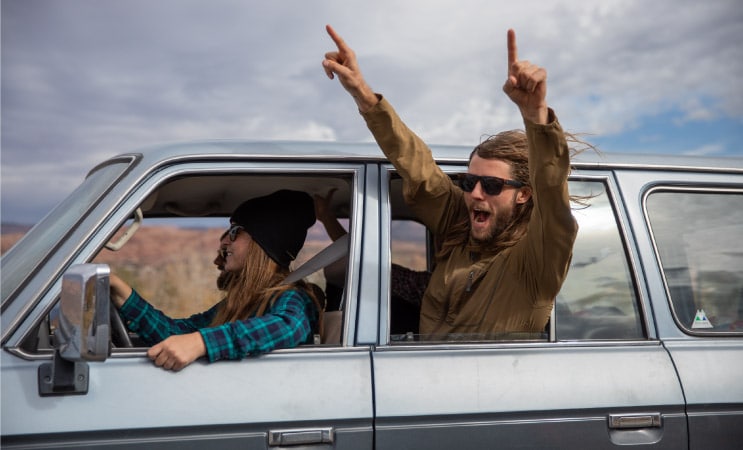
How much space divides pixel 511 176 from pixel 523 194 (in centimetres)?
9

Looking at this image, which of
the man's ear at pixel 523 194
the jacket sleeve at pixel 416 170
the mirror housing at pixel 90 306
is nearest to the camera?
the mirror housing at pixel 90 306

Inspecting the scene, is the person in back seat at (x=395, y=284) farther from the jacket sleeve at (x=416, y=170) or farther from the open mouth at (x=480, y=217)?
the open mouth at (x=480, y=217)

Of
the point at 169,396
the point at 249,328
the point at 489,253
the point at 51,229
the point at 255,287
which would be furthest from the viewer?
the point at 489,253

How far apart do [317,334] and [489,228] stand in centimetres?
80

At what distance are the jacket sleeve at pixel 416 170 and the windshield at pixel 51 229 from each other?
0.94 metres

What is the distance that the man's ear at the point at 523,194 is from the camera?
3.03 meters

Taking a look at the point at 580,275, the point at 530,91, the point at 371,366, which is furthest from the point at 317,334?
the point at 530,91

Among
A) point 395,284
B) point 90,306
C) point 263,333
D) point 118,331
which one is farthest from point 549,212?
point 118,331

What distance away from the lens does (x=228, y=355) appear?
237 cm

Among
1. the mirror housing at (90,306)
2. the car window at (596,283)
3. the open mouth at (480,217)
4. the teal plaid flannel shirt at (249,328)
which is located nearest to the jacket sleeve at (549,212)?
the car window at (596,283)

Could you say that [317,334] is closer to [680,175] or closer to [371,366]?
[371,366]

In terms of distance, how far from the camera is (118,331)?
2785mm

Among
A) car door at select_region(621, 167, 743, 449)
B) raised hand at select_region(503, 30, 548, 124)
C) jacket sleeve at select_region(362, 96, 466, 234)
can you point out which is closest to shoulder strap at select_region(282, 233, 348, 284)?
jacket sleeve at select_region(362, 96, 466, 234)

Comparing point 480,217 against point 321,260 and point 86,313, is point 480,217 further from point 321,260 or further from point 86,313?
point 86,313
